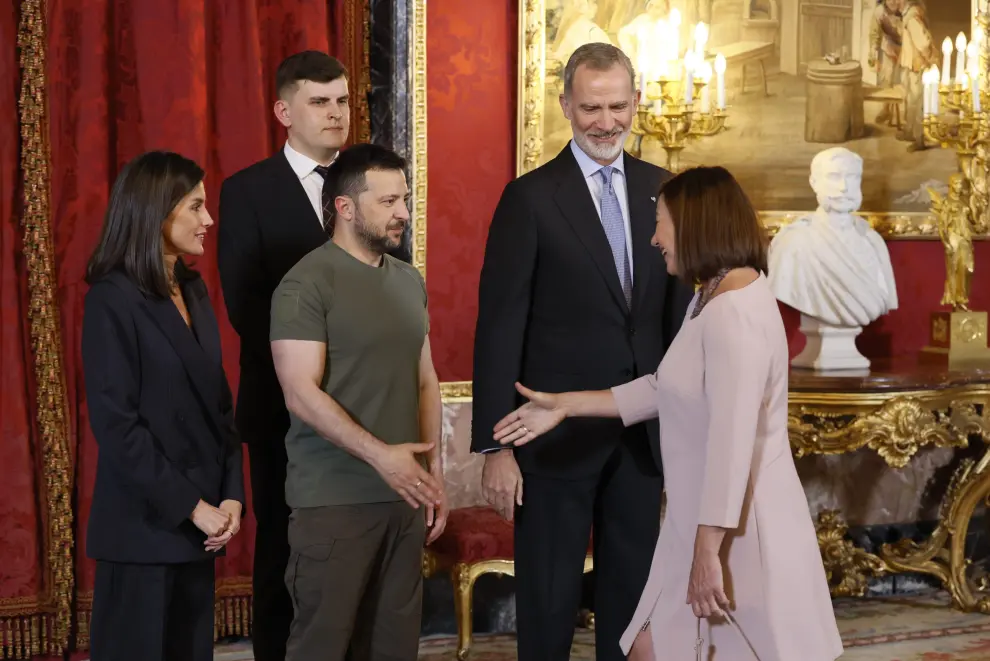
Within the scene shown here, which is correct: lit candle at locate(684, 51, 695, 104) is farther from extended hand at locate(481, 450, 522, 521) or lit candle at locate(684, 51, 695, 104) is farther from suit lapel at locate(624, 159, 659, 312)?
extended hand at locate(481, 450, 522, 521)

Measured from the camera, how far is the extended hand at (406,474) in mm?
2477

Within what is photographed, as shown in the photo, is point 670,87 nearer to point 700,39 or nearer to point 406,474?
point 700,39

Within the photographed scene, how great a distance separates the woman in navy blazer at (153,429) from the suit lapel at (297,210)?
15.9 inches

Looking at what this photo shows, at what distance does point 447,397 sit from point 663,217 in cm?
236

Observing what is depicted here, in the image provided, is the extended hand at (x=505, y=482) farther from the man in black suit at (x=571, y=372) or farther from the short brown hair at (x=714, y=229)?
the short brown hair at (x=714, y=229)

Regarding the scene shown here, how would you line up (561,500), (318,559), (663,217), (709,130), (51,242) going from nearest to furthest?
(663,217), (318,559), (561,500), (51,242), (709,130)

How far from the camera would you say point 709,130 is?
4488mm

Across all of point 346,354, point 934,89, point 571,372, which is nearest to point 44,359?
point 346,354

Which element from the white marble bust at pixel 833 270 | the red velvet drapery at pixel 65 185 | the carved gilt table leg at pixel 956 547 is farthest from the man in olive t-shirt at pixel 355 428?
the carved gilt table leg at pixel 956 547

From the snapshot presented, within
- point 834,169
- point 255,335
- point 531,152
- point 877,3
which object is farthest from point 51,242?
point 877,3

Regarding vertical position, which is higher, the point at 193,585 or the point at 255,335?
the point at 255,335

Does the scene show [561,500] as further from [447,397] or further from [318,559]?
[447,397]

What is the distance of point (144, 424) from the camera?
2.50 m

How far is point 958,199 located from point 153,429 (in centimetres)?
358
